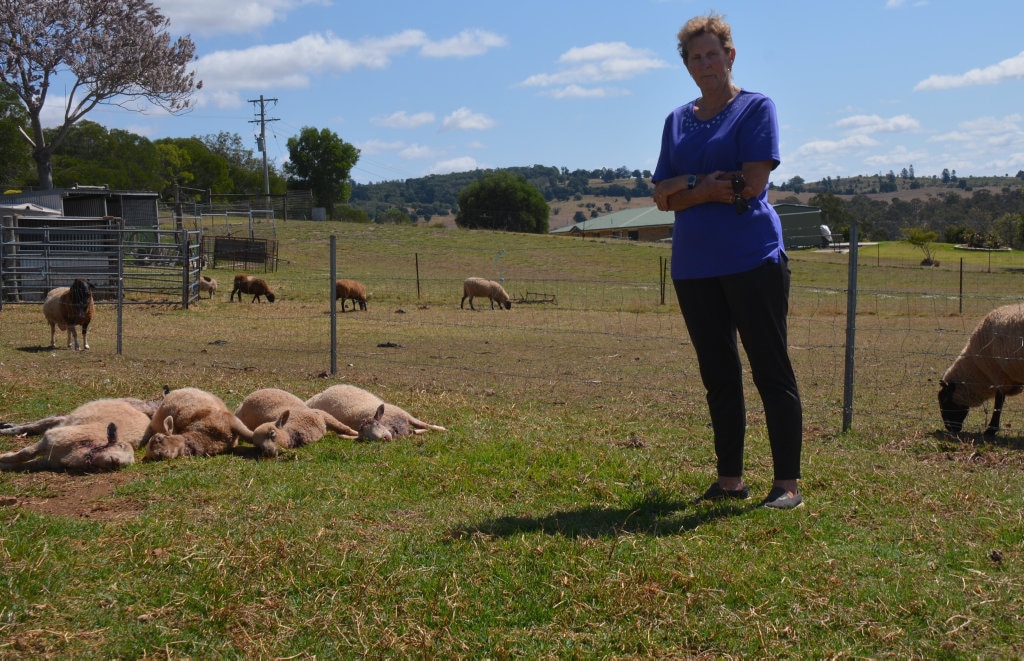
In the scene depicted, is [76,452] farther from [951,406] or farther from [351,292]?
[351,292]

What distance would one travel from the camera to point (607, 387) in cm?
1052

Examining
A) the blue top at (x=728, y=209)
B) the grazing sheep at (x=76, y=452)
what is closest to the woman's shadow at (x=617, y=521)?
the blue top at (x=728, y=209)

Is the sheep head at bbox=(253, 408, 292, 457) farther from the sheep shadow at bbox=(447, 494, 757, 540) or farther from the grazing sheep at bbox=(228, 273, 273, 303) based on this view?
the grazing sheep at bbox=(228, 273, 273, 303)

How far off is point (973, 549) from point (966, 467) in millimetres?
2135

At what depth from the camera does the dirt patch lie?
496cm

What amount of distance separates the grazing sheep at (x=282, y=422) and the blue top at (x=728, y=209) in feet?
10.2

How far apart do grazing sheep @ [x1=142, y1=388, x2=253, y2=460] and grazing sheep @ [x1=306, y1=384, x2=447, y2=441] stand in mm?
798

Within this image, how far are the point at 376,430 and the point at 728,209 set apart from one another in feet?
10.6

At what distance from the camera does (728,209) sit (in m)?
4.68

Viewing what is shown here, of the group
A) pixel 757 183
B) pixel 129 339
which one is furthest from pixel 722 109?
pixel 129 339

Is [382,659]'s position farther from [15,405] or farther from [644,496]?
[15,405]

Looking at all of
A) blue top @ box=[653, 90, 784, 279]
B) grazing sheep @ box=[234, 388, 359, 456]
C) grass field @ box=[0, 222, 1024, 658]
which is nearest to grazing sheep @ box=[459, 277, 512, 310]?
grass field @ box=[0, 222, 1024, 658]

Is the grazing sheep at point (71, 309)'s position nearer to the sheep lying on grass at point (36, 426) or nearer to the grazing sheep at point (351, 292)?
the sheep lying on grass at point (36, 426)

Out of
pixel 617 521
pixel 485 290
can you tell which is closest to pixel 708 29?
pixel 617 521
